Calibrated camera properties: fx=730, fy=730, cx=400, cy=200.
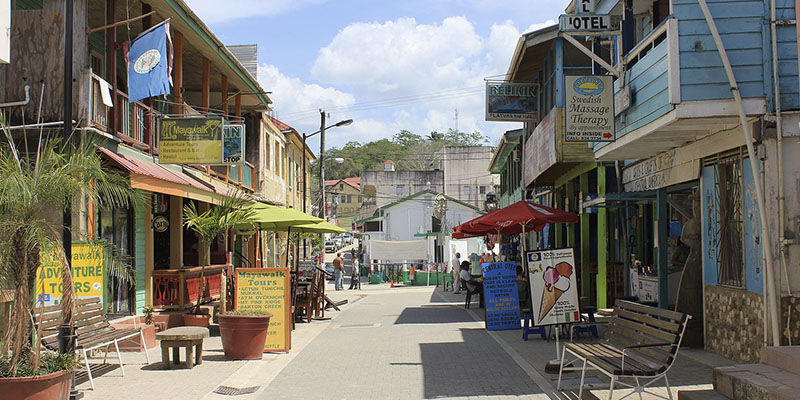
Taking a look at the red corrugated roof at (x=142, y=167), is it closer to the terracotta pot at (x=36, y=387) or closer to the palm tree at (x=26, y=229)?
the palm tree at (x=26, y=229)

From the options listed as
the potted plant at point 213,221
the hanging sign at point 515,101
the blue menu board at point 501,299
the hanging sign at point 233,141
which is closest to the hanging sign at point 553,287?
the blue menu board at point 501,299

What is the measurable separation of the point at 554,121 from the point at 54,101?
946cm

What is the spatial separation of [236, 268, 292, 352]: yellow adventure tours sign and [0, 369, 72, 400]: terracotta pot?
4.74 metres

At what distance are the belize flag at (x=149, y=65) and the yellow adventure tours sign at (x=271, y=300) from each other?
3428 millimetres

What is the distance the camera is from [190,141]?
13586mm

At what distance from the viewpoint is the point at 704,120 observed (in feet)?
28.9

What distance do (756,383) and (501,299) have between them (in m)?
8.79

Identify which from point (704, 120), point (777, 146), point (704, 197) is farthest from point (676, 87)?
point (704, 197)

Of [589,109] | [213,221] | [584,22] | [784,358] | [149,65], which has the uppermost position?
[584,22]

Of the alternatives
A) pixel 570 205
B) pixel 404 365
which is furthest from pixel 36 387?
pixel 570 205

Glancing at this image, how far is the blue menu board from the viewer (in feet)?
46.7

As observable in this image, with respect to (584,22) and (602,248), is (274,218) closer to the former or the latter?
(602,248)

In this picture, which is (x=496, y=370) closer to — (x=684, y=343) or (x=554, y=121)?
(x=684, y=343)

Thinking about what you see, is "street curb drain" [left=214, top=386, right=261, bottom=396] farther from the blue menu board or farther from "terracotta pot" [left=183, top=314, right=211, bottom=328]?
the blue menu board
